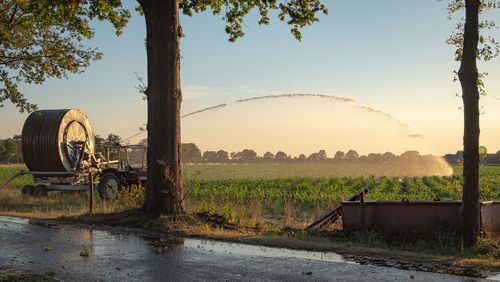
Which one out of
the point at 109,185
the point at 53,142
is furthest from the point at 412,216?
the point at 53,142

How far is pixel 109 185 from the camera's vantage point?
75.5ft

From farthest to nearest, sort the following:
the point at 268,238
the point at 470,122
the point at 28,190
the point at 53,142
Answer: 1. the point at 28,190
2. the point at 53,142
3. the point at 268,238
4. the point at 470,122

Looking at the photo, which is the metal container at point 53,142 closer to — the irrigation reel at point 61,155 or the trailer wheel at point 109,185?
the irrigation reel at point 61,155

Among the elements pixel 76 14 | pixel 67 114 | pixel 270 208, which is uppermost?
pixel 76 14

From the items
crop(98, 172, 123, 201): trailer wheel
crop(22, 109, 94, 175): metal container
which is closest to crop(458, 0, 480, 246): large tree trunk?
crop(98, 172, 123, 201): trailer wheel

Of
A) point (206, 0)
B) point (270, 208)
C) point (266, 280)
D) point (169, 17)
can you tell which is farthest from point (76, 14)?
point (266, 280)

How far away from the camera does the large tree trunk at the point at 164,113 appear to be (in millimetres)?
14484

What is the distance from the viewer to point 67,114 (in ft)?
85.8

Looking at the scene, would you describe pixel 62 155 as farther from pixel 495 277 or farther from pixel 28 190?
pixel 495 277

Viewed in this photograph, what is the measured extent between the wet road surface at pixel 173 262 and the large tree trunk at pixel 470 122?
3584 millimetres

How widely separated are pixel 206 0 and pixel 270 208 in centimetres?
919

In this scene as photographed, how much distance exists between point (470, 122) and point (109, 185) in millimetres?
15410

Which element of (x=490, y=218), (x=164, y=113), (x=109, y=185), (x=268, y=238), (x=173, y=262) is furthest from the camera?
(x=109, y=185)

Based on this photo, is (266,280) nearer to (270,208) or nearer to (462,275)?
(462,275)
